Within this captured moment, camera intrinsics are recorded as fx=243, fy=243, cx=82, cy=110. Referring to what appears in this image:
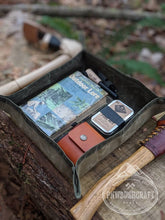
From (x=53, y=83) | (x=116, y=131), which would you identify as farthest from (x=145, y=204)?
(x=53, y=83)

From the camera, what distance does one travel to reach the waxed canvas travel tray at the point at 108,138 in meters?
1.41

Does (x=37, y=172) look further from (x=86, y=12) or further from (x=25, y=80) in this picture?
(x=86, y=12)

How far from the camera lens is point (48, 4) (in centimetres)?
377

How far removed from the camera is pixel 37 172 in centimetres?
160

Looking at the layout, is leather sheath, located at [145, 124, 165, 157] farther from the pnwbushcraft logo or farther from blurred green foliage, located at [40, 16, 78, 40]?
blurred green foliage, located at [40, 16, 78, 40]

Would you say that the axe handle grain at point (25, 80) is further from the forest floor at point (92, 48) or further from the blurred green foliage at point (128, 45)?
the blurred green foliage at point (128, 45)

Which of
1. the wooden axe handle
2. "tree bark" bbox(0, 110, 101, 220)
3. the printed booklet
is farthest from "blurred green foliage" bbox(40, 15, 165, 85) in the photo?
"tree bark" bbox(0, 110, 101, 220)

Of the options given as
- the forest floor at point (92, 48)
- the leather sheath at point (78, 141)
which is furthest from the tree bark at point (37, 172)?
the forest floor at point (92, 48)

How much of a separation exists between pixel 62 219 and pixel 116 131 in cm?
69

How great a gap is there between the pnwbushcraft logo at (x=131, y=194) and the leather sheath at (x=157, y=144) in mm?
157

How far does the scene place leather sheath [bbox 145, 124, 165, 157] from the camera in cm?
150

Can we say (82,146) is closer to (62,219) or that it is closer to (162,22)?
(62,219)

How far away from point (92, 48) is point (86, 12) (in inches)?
28.6

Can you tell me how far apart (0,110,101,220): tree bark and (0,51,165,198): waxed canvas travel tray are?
0.05 metres
